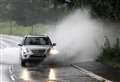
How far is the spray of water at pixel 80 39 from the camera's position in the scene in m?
29.3

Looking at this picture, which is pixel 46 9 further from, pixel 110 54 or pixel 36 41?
pixel 110 54

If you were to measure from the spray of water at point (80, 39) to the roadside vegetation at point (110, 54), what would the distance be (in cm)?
180

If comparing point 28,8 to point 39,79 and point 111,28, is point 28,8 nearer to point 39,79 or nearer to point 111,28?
point 111,28

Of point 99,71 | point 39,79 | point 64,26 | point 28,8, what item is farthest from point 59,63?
point 28,8

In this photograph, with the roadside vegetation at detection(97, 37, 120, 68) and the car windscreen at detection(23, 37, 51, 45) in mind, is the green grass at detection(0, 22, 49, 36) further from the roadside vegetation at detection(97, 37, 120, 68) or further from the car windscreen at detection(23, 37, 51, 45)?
the roadside vegetation at detection(97, 37, 120, 68)

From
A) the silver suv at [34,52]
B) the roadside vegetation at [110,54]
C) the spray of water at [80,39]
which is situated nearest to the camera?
the roadside vegetation at [110,54]

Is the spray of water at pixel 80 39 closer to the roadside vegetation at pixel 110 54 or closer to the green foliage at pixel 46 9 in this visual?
the green foliage at pixel 46 9

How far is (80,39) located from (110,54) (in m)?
6.77

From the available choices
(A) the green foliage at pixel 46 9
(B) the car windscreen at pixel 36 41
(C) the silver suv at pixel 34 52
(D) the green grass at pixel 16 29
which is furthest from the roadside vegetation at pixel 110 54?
(D) the green grass at pixel 16 29

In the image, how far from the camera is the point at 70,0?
91.2ft

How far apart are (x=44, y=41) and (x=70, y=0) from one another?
2.92 meters

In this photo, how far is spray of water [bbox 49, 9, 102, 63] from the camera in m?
29.3

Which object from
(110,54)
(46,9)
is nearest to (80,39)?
(110,54)

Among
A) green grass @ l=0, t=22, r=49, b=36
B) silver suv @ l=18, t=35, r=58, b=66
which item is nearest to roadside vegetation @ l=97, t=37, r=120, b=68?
silver suv @ l=18, t=35, r=58, b=66
